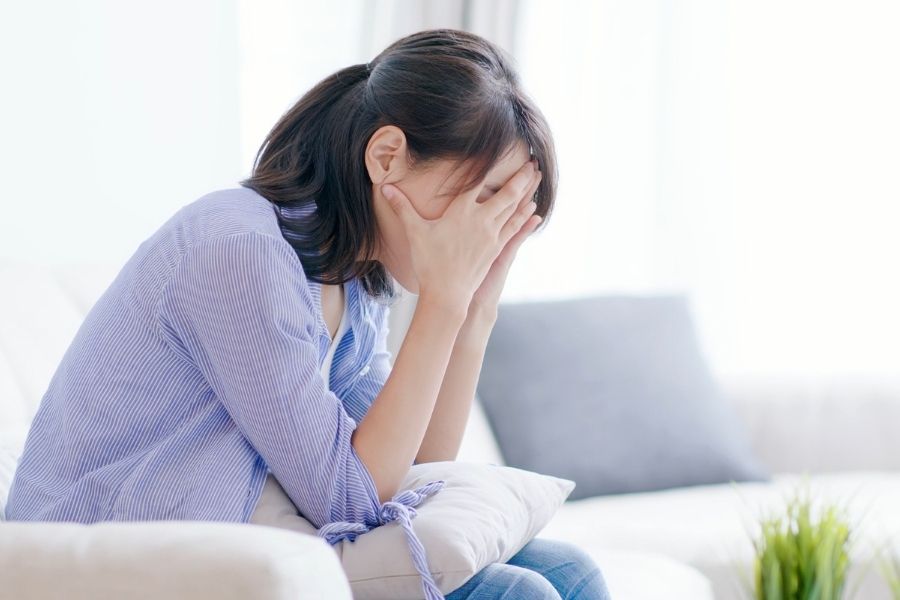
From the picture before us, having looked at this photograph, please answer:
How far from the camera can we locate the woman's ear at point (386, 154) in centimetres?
130

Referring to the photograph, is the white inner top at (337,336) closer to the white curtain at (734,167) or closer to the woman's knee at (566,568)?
the woman's knee at (566,568)

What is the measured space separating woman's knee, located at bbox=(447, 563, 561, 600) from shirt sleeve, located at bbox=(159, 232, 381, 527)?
0.13 meters

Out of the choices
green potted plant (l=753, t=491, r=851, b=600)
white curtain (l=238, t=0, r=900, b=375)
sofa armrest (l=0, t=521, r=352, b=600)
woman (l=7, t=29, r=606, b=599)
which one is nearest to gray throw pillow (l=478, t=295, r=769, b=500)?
white curtain (l=238, t=0, r=900, b=375)

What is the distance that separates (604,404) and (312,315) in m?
1.32

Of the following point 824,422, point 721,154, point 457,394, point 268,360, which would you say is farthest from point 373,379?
point 721,154

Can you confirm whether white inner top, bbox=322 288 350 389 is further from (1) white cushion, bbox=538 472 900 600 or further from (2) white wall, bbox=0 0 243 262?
(2) white wall, bbox=0 0 243 262

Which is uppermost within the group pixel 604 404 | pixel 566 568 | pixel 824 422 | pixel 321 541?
pixel 321 541

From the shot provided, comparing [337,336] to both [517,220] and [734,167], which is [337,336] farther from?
[734,167]

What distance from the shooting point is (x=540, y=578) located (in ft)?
3.69

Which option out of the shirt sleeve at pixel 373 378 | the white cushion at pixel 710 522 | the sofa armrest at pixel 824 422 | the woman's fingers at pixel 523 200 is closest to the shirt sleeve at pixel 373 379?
the shirt sleeve at pixel 373 378

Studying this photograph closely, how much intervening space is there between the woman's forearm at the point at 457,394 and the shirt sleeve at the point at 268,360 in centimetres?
41

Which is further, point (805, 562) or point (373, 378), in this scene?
point (373, 378)

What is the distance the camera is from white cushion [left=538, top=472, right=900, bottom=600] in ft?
6.00

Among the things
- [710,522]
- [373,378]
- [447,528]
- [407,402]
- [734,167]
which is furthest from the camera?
[734,167]
